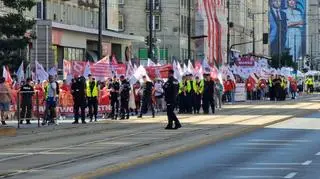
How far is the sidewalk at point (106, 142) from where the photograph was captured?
17.9 m

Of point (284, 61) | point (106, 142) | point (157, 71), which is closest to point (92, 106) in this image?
point (106, 142)

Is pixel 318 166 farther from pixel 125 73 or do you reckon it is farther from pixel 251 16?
pixel 251 16

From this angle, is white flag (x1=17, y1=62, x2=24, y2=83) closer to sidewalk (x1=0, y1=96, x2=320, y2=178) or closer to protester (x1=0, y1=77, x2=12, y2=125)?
sidewalk (x1=0, y1=96, x2=320, y2=178)

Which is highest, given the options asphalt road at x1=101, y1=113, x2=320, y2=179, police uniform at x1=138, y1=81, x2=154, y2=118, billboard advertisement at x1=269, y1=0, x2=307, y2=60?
billboard advertisement at x1=269, y1=0, x2=307, y2=60

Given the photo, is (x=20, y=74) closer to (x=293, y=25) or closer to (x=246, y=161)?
(x=246, y=161)

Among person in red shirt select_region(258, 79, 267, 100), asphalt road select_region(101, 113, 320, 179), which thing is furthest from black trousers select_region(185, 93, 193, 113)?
person in red shirt select_region(258, 79, 267, 100)

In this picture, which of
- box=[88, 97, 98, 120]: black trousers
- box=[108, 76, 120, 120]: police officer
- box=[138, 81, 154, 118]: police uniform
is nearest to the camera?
box=[88, 97, 98, 120]: black trousers

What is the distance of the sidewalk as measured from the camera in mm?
17891

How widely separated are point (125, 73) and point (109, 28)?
37142mm

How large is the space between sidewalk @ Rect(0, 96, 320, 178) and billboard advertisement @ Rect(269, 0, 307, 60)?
137 m

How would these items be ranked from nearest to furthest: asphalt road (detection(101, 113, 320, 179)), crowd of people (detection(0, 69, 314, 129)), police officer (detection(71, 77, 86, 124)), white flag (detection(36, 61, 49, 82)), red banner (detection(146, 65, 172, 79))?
asphalt road (detection(101, 113, 320, 179)), crowd of people (detection(0, 69, 314, 129)), police officer (detection(71, 77, 86, 124)), white flag (detection(36, 61, 49, 82)), red banner (detection(146, 65, 172, 79))

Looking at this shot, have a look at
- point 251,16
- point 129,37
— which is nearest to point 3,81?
point 129,37

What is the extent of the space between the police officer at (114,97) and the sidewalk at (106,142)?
0.96 metres

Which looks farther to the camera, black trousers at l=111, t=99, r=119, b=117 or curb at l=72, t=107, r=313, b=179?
black trousers at l=111, t=99, r=119, b=117
